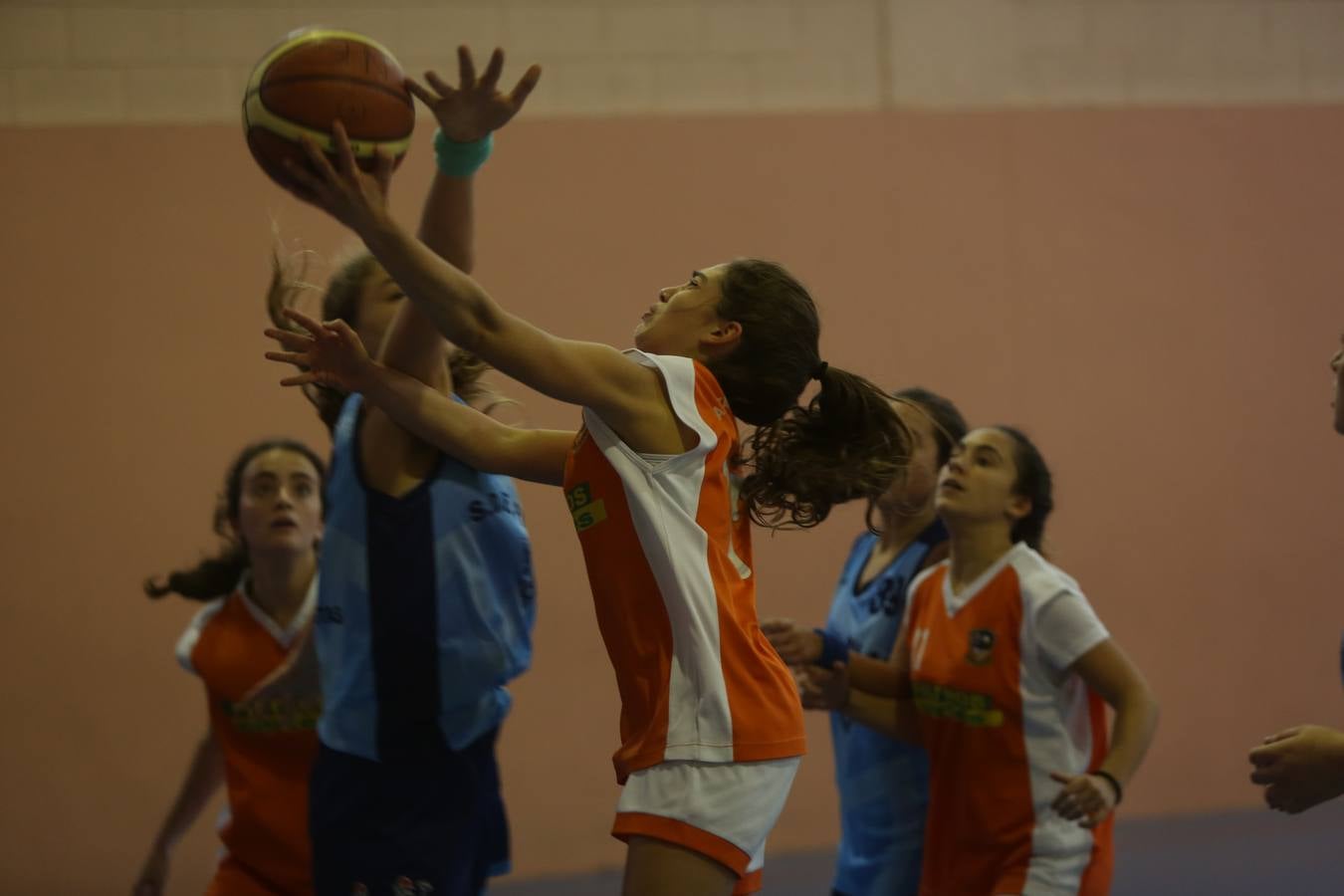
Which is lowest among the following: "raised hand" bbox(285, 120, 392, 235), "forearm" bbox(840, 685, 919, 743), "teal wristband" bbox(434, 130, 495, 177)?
"forearm" bbox(840, 685, 919, 743)

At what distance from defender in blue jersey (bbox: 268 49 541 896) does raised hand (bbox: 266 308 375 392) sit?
141 millimetres

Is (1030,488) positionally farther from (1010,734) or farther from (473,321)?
(473,321)

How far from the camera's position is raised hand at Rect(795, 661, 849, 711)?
2.89 m

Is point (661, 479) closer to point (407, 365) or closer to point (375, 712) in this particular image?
point (407, 365)

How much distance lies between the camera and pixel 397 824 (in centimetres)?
234

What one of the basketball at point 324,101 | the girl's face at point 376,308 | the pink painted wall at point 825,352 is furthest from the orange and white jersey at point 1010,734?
the pink painted wall at point 825,352

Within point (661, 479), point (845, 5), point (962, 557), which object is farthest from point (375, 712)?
point (845, 5)

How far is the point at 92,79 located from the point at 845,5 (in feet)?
9.33

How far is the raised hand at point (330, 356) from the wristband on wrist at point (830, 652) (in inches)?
46.5

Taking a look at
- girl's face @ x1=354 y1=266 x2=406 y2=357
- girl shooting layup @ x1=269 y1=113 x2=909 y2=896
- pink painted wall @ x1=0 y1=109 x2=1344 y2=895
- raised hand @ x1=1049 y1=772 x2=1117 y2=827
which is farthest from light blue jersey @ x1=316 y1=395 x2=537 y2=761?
pink painted wall @ x1=0 y1=109 x2=1344 y2=895

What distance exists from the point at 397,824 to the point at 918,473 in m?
1.39

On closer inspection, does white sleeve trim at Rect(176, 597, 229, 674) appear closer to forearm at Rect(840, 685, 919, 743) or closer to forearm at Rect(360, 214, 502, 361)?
forearm at Rect(840, 685, 919, 743)

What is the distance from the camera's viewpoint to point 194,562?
5.25 metres

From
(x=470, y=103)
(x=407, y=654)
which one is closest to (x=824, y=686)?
(x=407, y=654)
